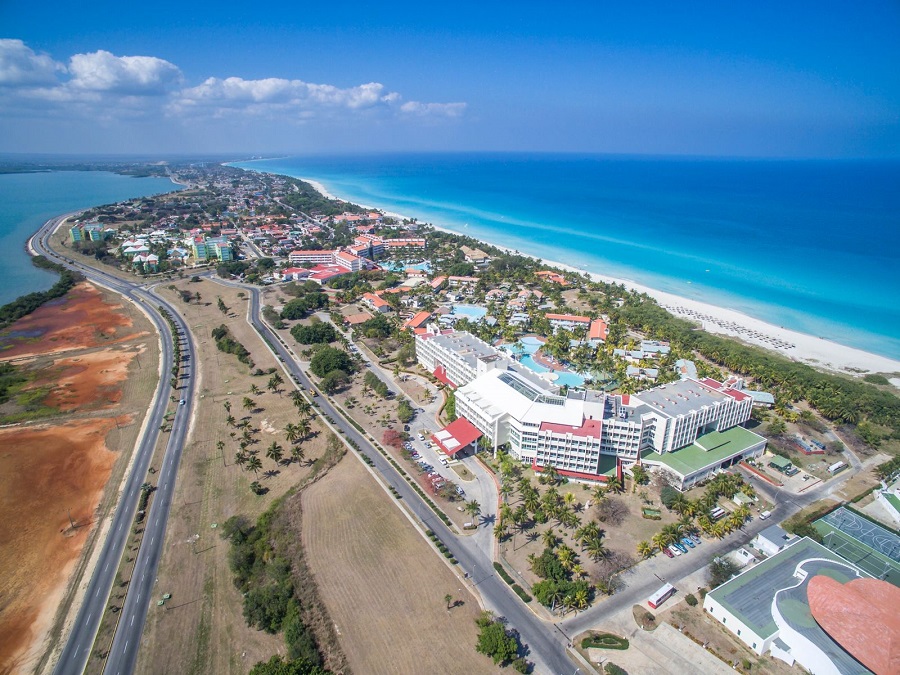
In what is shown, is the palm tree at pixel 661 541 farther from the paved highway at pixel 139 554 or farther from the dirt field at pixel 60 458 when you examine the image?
the dirt field at pixel 60 458

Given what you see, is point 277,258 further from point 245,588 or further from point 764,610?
point 764,610

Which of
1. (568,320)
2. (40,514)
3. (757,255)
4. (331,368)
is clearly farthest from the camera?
(757,255)

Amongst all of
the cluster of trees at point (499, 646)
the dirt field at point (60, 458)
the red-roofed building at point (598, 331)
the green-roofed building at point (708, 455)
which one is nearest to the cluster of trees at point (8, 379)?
the dirt field at point (60, 458)

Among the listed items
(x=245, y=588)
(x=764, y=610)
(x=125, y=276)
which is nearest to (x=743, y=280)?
(x=764, y=610)

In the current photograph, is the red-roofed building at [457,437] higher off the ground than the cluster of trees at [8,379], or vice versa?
the red-roofed building at [457,437]

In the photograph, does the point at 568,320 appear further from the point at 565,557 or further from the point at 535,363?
the point at 565,557

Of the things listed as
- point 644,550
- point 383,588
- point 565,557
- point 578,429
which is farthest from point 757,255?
point 383,588
